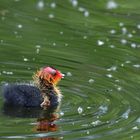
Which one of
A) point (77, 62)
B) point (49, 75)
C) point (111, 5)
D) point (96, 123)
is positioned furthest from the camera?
point (111, 5)

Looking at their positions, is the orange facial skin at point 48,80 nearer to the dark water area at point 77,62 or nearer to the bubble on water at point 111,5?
the dark water area at point 77,62

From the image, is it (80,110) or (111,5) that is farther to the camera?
(111,5)

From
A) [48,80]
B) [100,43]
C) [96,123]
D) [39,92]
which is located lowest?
[96,123]

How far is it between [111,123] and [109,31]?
4802 millimetres

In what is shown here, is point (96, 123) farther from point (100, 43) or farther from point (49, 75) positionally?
point (100, 43)

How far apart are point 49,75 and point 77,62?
1.62 meters

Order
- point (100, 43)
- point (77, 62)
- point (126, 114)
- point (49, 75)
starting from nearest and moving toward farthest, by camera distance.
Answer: point (126, 114)
point (49, 75)
point (77, 62)
point (100, 43)

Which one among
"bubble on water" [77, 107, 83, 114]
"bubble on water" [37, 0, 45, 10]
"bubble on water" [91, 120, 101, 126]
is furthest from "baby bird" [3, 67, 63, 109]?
"bubble on water" [37, 0, 45, 10]

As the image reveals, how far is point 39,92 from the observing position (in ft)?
31.1

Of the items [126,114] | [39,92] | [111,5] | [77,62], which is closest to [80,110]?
[126,114]

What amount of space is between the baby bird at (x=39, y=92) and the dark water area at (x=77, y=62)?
0.11 metres

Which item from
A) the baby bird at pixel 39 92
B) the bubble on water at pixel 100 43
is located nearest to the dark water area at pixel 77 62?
the bubble on water at pixel 100 43

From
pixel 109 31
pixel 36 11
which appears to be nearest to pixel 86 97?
pixel 109 31

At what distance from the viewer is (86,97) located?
378 inches
